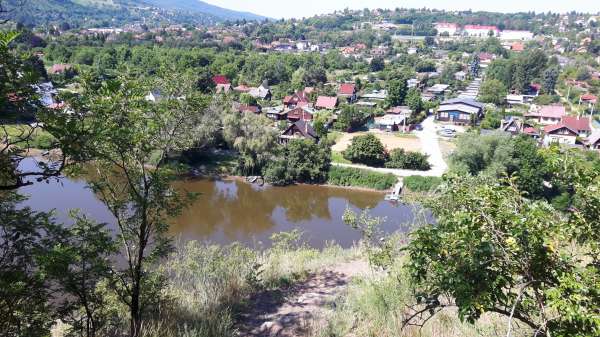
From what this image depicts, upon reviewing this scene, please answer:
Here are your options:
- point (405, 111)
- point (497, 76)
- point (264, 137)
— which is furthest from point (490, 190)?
point (497, 76)

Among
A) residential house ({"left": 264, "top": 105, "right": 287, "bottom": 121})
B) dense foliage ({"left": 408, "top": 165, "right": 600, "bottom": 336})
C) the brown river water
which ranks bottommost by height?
the brown river water

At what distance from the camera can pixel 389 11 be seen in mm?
131250

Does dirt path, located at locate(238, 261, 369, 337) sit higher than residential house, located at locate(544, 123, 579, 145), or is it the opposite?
dirt path, located at locate(238, 261, 369, 337)

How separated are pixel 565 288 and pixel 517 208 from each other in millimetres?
530

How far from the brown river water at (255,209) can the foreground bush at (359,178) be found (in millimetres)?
348

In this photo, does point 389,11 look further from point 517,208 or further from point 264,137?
point 517,208

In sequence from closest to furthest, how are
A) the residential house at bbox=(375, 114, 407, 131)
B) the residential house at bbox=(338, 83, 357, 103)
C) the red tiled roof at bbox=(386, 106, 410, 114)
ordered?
1. the residential house at bbox=(375, 114, 407, 131)
2. the red tiled roof at bbox=(386, 106, 410, 114)
3. the residential house at bbox=(338, 83, 357, 103)

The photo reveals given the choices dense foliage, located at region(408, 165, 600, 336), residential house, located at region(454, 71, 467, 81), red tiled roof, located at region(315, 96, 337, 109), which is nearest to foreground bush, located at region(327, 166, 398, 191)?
red tiled roof, located at region(315, 96, 337, 109)

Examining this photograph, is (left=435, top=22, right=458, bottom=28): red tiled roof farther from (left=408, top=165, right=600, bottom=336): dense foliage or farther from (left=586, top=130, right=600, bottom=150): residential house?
(left=408, top=165, right=600, bottom=336): dense foliage

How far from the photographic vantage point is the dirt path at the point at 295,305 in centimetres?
488

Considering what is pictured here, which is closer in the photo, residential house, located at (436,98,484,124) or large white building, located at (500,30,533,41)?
residential house, located at (436,98,484,124)

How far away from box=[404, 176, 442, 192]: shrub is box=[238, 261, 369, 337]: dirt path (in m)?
9.75

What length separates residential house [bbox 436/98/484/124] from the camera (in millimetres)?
26969

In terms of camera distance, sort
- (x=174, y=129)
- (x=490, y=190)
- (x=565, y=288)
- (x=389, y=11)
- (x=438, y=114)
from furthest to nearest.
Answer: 1. (x=389, y=11)
2. (x=438, y=114)
3. (x=174, y=129)
4. (x=490, y=190)
5. (x=565, y=288)
